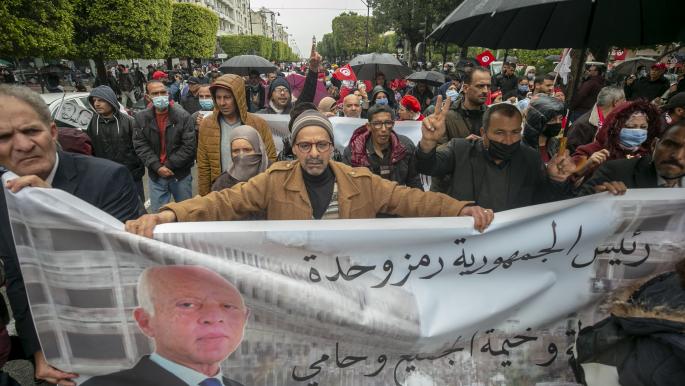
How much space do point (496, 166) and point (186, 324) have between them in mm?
1938

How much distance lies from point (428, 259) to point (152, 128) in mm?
3632

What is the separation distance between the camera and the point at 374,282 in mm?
1825

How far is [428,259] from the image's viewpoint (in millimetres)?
1836

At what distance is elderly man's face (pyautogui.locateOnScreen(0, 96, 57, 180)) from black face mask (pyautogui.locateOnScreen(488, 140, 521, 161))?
2.26 metres

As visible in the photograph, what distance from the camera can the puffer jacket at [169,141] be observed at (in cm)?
433

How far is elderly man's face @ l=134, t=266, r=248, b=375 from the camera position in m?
1.70

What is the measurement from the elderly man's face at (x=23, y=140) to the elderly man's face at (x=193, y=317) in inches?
25.2

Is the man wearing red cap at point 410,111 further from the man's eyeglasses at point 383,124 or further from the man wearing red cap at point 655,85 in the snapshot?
the man wearing red cap at point 655,85

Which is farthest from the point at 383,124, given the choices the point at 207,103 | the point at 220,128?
the point at 207,103

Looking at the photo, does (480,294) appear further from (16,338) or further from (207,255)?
(16,338)

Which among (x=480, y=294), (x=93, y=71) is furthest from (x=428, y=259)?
(x=93, y=71)

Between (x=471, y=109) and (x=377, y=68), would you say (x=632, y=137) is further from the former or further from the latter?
(x=377, y=68)

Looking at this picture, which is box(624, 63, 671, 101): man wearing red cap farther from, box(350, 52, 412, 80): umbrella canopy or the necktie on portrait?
the necktie on portrait

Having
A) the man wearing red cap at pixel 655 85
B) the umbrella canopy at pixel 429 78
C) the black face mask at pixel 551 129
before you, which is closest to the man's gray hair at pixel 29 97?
the black face mask at pixel 551 129
